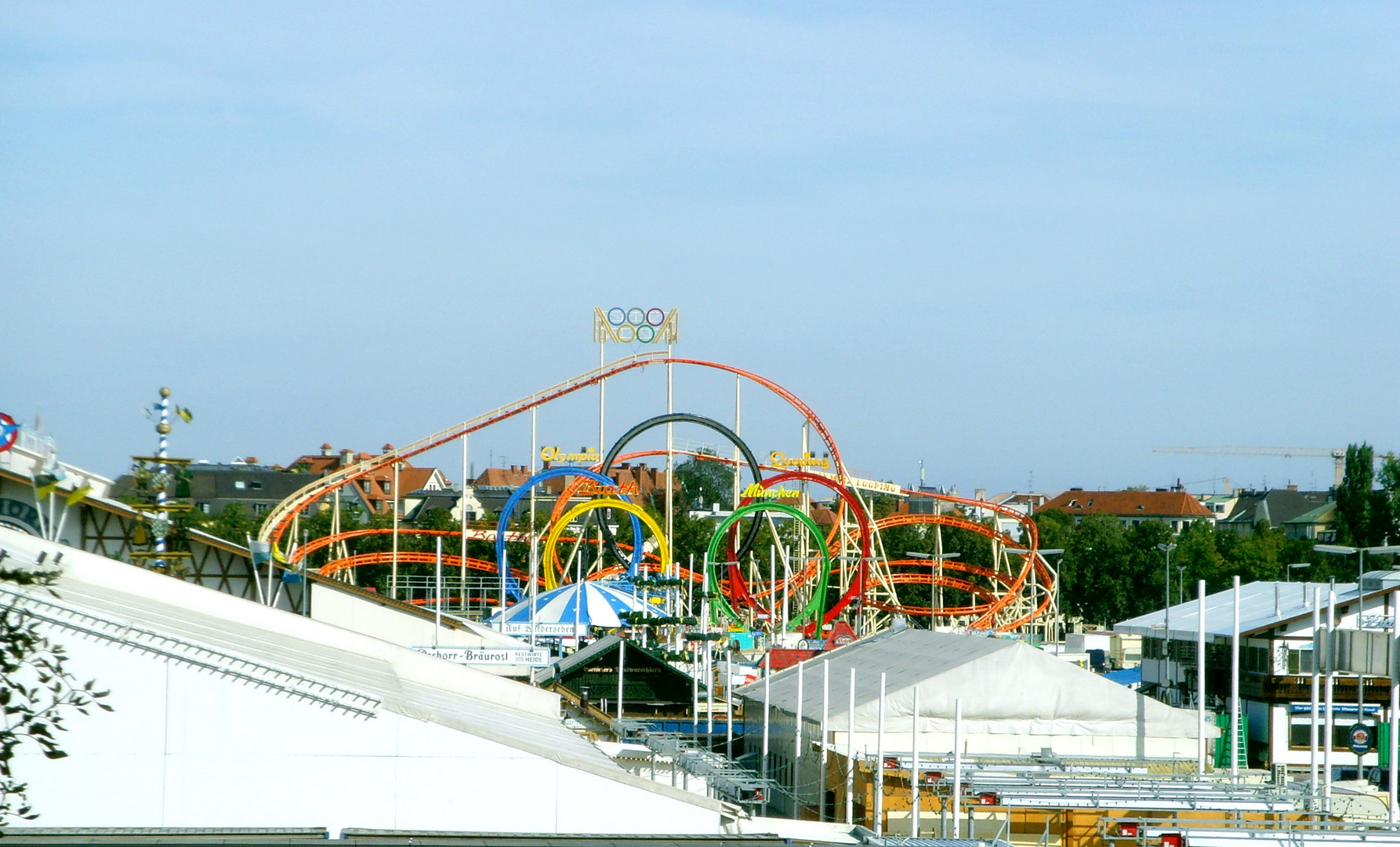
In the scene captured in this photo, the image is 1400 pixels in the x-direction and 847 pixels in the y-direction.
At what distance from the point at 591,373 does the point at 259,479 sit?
200ft

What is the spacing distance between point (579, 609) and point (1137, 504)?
10904 centimetres

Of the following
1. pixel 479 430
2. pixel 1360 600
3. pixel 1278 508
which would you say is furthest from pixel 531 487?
pixel 1278 508

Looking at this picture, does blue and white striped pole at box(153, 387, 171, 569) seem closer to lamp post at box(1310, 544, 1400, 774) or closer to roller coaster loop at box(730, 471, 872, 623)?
lamp post at box(1310, 544, 1400, 774)

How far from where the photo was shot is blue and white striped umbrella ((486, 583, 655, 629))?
38312mm

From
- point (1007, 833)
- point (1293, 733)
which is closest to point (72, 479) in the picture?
point (1007, 833)

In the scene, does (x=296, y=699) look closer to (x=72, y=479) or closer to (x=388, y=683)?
(x=388, y=683)

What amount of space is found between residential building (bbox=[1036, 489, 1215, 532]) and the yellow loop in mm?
86950

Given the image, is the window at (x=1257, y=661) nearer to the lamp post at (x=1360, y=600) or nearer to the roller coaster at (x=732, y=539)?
the lamp post at (x=1360, y=600)

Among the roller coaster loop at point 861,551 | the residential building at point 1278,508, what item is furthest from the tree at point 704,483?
the roller coaster loop at point 861,551

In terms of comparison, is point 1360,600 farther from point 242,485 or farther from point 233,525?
point 242,485

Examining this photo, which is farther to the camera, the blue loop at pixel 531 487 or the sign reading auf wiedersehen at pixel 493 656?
the blue loop at pixel 531 487

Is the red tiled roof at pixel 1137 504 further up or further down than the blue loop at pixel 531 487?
further up

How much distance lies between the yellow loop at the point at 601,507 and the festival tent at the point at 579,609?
688cm

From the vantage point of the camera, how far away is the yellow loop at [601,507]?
157ft
